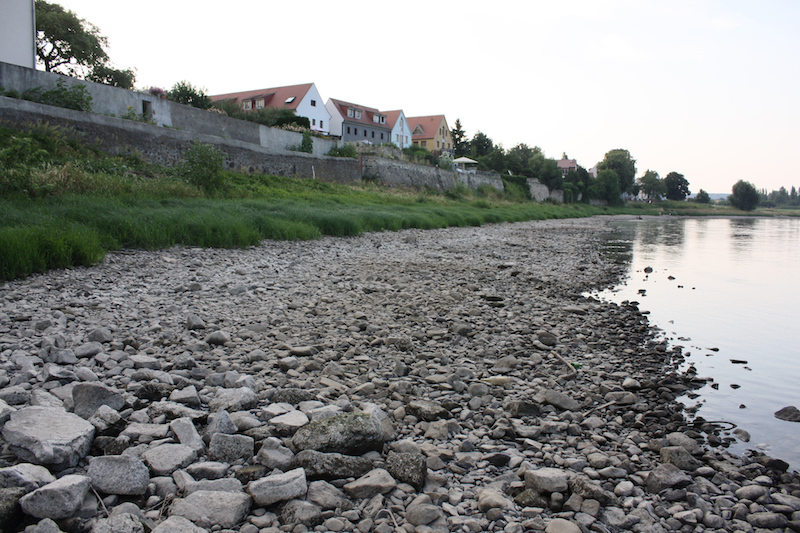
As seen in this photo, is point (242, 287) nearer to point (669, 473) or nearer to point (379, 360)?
point (379, 360)

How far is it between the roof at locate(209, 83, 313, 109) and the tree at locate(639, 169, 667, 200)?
3104 inches

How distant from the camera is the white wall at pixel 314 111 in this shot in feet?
195

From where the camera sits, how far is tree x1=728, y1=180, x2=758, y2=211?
9662 centimetres

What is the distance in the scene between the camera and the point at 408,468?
294cm

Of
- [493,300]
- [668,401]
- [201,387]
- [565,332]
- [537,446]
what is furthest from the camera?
[493,300]

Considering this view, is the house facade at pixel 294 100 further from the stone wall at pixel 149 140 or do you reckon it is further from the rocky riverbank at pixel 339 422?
the rocky riverbank at pixel 339 422

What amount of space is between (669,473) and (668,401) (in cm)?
163

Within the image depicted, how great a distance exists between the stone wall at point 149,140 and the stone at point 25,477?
17555 mm

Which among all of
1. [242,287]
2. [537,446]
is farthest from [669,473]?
[242,287]

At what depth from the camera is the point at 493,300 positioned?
8219 mm

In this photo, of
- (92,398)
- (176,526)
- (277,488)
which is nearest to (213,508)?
(176,526)

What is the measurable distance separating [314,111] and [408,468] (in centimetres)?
6325

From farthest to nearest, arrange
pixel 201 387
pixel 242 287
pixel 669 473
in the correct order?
pixel 242 287 → pixel 201 387 → pixel 669 473

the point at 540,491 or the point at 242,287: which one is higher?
the point at 242,287
